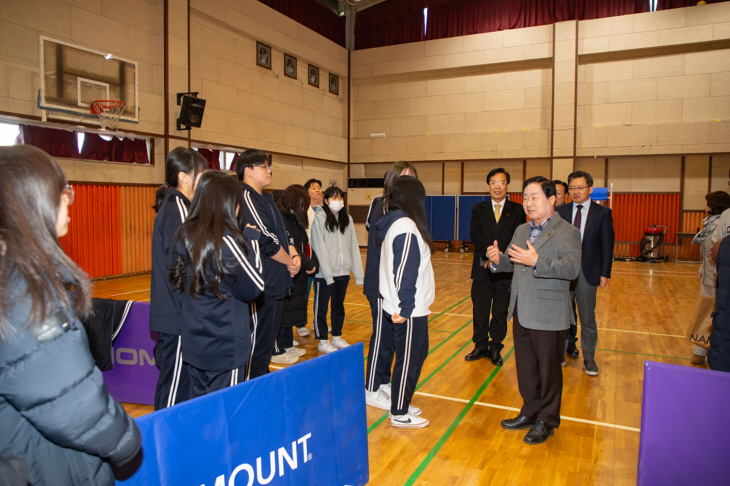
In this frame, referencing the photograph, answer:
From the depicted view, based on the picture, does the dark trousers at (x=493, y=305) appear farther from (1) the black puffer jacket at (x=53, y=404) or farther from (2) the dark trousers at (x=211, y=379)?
(1) the black puffer jacket at (x=53, y=404)

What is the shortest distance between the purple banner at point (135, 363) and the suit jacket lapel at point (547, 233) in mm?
2583

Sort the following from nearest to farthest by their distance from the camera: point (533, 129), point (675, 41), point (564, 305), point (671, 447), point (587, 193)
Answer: point (671, 447)
point (564, 305)
point (587, 193)
point (675, 41)
point (533, 129)

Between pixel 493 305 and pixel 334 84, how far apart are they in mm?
12825

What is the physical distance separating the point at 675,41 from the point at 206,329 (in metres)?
14.5

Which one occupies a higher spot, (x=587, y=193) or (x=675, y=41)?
(x=675, y=41)

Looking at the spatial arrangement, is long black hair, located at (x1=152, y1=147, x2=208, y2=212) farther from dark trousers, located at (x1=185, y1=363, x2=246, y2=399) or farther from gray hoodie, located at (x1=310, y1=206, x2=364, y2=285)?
gray hoodie, located at (x1=310, y1=206, x2=364, y2=285)

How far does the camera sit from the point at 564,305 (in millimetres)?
2824

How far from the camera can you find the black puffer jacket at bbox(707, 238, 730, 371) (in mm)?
1984

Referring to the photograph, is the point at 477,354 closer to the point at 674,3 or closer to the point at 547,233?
the point at 547,233

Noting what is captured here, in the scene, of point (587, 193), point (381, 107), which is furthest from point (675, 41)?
point (587, 193)

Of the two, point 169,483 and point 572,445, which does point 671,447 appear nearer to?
point 572,445

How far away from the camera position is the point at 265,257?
10.6 ft

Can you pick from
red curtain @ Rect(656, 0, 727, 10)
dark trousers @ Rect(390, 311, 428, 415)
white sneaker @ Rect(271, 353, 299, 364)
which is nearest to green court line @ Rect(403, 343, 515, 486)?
dark trousers @ Rect(390, 311, 428, 415)

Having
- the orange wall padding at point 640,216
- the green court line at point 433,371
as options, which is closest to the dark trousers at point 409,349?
the green court line at point 433,371
